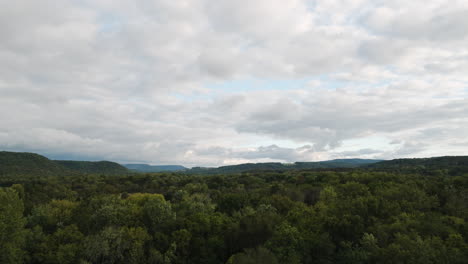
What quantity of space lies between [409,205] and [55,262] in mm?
84683

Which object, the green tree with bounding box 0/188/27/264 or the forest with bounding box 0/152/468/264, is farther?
the green tree with bounding box 0/188/27/264

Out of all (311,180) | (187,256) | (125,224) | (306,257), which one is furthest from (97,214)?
(311,180)

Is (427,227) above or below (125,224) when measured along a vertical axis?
above

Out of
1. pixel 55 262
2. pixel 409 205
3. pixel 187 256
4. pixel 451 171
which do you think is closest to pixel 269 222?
pixel 187 256

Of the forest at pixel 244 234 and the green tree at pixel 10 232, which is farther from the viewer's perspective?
the green tree at pixel 10 232

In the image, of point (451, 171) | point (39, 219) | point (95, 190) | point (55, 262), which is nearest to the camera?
point (55, 262)

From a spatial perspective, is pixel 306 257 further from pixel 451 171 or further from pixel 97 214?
pixel 451 171

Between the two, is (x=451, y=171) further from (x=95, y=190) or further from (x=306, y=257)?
(x=95, y=190)

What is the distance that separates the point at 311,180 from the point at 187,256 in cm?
10579

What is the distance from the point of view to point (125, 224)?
253ft

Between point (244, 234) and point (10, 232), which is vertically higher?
point (10, 232)

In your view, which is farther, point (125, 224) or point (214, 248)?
point (125, 224)

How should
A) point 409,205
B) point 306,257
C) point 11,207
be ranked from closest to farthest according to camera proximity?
1. point 306,257
2. point 11,207
3. point 409,205

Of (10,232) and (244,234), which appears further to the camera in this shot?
(244,234)
